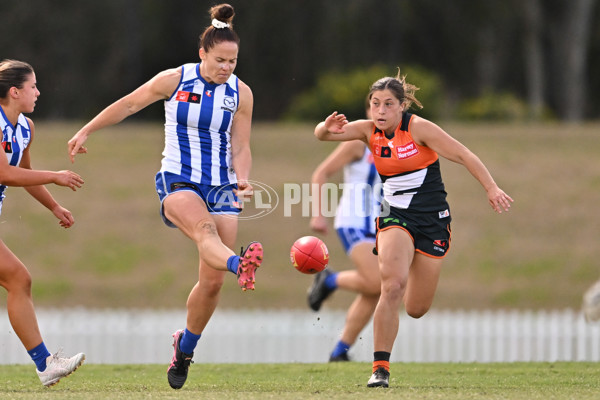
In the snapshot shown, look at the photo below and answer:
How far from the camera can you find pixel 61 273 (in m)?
20.5

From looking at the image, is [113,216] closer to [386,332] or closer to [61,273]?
[61,273]

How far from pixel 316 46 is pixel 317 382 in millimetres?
28881

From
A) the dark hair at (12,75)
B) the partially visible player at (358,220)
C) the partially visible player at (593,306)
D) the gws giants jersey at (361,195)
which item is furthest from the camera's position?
the gws giants jersey at (361,195)

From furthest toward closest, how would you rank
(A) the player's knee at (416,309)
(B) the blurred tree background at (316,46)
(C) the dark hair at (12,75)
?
(B) the blurred tree background at (316,46) < (A) the player's knee at (416,309) < (C) the dark hair at (12,75)

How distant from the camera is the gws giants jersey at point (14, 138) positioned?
666cm

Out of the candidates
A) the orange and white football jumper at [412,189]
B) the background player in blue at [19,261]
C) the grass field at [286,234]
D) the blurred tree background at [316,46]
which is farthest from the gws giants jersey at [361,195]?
the blurred tree background at [316,46]

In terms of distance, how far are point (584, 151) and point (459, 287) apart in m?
7.81

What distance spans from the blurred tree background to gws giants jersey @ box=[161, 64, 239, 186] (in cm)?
2695

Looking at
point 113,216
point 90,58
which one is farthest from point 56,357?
point 90,58

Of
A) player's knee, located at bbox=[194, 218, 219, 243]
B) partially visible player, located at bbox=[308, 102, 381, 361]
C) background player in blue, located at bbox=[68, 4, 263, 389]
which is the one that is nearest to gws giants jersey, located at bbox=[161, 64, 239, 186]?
background player in blue, located at bbox=[68, 4, 263, 389]

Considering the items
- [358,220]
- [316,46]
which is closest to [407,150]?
[358,220]

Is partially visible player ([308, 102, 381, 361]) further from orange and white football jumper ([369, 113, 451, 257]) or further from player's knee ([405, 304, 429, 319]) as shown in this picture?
orange and white football jumper ([369, 113, 451, 257])

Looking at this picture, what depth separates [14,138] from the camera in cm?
673

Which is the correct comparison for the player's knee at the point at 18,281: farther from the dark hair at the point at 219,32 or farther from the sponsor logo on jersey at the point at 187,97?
the dark hair at the point at 219,32
